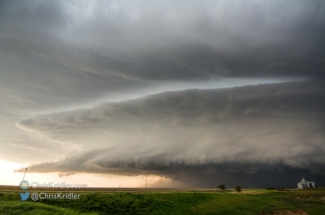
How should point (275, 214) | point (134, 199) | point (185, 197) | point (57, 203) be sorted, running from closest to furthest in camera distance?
point (57, 203)
point (134, 199)
point (275, 214)
point (185, 197)

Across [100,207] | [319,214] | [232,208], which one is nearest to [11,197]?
[100,207]

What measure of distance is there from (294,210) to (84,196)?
198 feet

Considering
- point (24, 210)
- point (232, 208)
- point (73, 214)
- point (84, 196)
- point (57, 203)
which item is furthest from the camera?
point (232, 208)

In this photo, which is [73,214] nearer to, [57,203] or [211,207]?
[57,203]

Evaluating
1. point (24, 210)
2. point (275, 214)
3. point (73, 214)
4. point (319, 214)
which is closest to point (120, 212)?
point (73, 214)

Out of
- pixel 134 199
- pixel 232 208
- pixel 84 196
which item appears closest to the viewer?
pixel 84 196

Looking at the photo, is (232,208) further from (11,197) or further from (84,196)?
(11,197)

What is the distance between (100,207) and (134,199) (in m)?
11.0

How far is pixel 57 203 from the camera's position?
44.8m

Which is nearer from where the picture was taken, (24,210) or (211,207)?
(24,210)

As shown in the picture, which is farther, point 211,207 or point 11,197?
point 211,207

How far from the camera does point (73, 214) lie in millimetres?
31000

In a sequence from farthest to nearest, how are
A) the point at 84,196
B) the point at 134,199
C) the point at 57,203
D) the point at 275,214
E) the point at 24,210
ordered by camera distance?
the point at 275,214
the point at 134,199
the point at 84,196
the point at 57,203
the point at 24,210

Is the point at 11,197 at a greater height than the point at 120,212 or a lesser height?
greater
